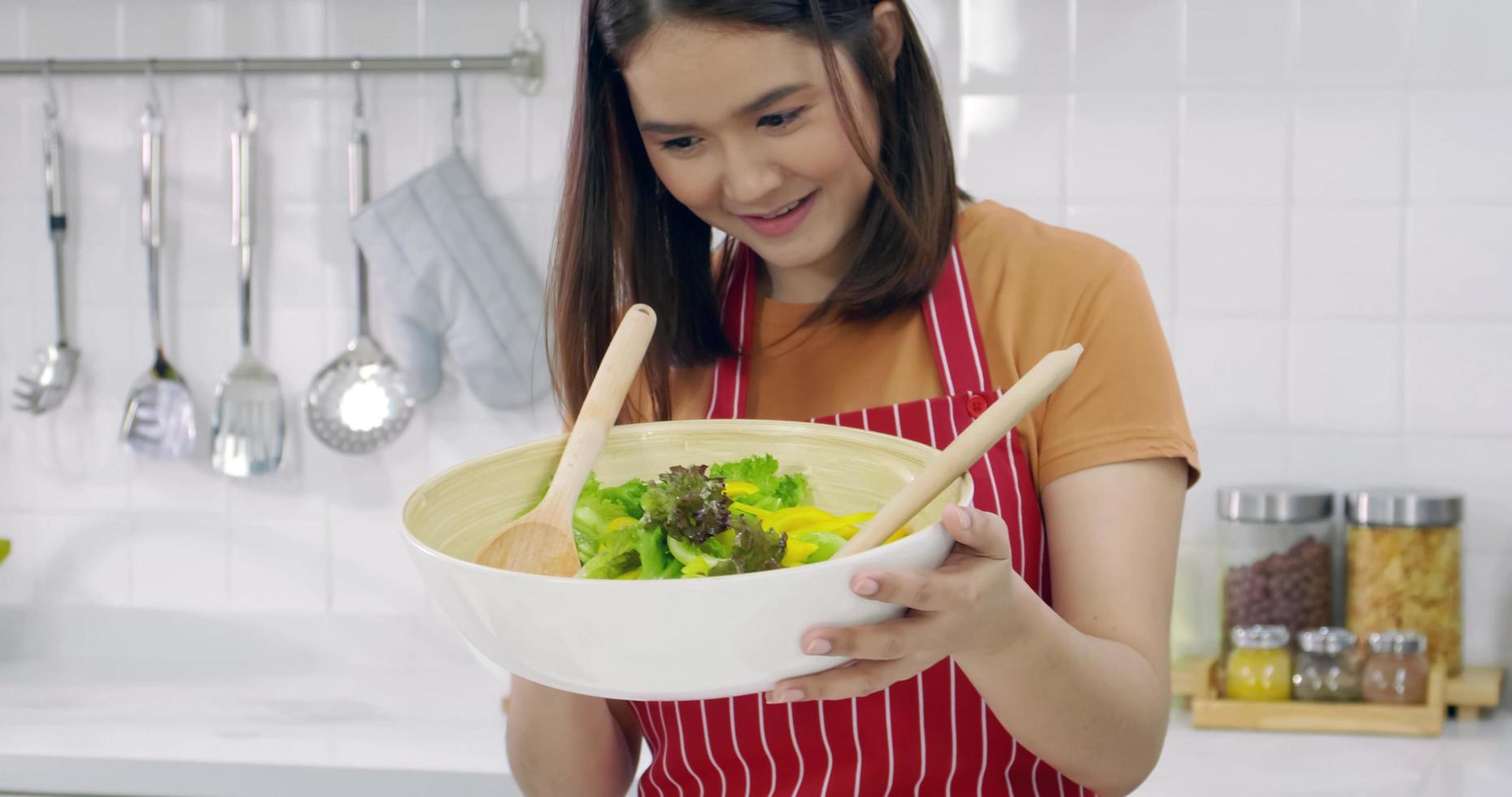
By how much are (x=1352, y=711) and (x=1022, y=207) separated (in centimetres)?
72

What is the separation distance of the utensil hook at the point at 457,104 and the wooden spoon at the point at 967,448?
1373mm

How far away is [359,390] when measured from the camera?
1.90m

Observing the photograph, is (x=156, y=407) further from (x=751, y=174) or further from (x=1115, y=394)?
(x=1115, y=394)

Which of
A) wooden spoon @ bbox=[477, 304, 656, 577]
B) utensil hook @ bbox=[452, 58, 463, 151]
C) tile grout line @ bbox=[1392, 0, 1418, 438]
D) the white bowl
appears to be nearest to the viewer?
the white bowl

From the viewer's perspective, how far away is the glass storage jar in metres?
1.64

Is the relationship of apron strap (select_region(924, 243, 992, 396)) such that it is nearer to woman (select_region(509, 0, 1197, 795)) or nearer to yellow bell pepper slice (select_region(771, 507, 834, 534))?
woman (select_region(509, 0, 1197, 795))

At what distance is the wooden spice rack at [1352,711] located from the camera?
1.54 meters

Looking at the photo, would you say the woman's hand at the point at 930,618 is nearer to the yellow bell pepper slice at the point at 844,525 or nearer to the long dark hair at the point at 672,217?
the yellow bell pepper slice at the point at 844,525

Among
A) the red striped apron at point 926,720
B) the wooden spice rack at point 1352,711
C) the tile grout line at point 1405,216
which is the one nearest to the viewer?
the red striped apron at point 926,720

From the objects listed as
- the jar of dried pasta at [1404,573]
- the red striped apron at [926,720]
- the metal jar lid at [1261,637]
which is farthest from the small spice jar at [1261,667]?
the red striped apron at [926,720]

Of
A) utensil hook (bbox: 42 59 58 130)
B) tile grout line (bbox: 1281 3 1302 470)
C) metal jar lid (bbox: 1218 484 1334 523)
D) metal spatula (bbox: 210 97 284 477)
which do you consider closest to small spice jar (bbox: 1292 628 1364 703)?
metal jar lid (bbox: 1218 484 1334 523)

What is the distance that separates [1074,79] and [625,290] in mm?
926

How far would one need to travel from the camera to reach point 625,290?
3.42ft

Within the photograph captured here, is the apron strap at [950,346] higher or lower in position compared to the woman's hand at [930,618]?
higher
